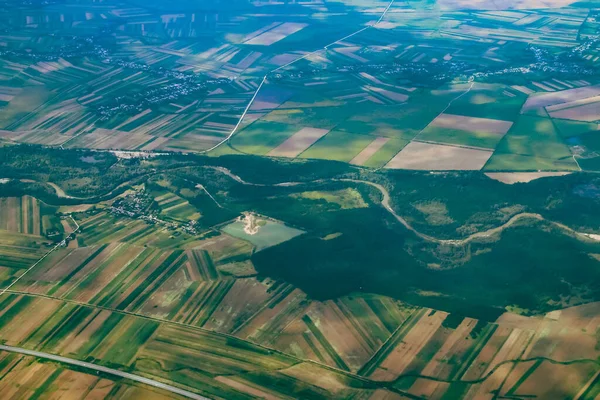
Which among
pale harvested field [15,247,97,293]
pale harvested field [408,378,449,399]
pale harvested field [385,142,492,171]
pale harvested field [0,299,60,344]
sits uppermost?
pale harvested field [385,142,492,171]

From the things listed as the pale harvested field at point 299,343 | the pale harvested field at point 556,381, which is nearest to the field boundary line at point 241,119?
the pale harvested field at point 299,343

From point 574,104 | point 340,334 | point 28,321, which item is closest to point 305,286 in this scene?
point 340,334

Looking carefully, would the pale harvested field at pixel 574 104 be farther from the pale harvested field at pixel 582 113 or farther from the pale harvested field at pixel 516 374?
the pale harvested field at pixel 516 374

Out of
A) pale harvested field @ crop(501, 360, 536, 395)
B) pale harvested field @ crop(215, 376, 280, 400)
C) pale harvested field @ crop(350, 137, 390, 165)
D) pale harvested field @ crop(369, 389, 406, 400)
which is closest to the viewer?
pale harvested field @ crop(501, 360, 536, 395)

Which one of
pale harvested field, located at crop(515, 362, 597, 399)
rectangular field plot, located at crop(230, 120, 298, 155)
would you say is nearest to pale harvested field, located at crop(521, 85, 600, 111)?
rectangular field plot, located at crop(230, 120, 298, 155)

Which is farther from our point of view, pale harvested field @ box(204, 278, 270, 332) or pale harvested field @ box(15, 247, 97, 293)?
pale harvested field @ box(15, 247, 97, 293)

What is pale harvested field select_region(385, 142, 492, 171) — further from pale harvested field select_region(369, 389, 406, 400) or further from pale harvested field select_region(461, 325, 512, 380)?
A: pale harvested field select_region(369, 389, 406, 400)

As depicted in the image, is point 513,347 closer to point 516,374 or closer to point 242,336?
point 516,374
